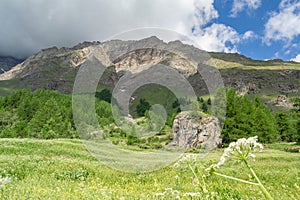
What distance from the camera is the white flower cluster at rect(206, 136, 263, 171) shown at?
3094 millimetres

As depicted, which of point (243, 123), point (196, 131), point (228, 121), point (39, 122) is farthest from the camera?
point (39, 122)

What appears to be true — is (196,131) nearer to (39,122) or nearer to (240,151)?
(240,151)

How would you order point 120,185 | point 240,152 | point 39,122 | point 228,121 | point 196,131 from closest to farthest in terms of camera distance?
1. point 240,152
2. point 120,185
3. point 196,131
4. point 228,121
5. point 39,122

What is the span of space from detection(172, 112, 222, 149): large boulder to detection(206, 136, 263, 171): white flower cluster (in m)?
50.0

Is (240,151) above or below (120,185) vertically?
above

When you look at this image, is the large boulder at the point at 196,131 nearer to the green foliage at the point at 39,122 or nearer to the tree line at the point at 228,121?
the tree line at the point at 228,121

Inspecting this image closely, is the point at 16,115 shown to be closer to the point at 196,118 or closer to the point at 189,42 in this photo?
the point at 196,118

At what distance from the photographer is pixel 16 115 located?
401 feet

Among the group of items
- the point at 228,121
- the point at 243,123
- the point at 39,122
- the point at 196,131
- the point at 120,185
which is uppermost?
the point at 228,121

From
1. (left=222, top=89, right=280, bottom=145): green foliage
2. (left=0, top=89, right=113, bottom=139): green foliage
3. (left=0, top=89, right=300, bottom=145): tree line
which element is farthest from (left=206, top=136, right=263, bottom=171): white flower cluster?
(left=0, top=89, right=113, bottom=139): green foliage

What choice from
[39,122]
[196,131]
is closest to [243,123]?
[196,131]

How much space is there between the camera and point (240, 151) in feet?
10.2

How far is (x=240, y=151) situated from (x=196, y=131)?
53269mm

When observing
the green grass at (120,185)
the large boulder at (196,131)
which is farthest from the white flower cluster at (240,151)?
the large boulder at (196,131)
